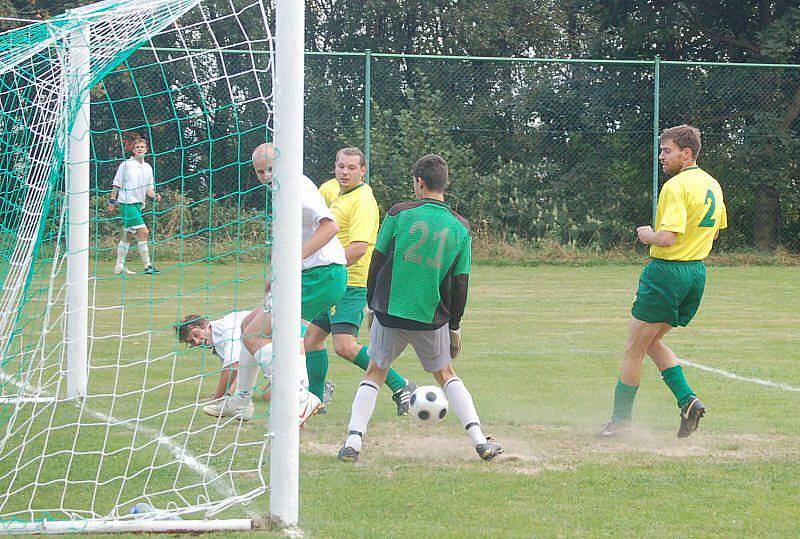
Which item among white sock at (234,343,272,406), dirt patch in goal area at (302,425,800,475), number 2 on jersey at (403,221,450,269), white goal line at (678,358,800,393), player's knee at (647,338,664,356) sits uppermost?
number 2 on jersey at (403,221,450,269)

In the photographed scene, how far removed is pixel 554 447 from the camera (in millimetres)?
5977

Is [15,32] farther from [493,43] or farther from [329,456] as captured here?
[493,43]

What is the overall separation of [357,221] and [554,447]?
6.98ft

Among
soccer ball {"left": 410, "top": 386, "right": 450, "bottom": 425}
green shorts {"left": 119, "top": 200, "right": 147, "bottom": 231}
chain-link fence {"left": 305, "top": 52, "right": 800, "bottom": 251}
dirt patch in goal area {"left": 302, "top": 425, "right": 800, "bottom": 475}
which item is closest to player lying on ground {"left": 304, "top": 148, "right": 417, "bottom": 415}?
dirt patch in goal area {"left": 302, "top": 425, "right": 800, "bottom": 475}

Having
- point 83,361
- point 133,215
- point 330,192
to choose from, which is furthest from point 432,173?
point 133,215

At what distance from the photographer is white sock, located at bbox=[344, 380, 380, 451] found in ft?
18.4

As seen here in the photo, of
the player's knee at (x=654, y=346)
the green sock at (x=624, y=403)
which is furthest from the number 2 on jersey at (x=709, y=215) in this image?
the green sock at (x=624, y=403)

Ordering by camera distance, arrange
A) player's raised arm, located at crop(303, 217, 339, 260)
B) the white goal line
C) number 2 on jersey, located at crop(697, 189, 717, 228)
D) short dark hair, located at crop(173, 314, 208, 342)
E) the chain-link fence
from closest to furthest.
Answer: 1. player's raised arm, located at crop(303, 217, 339, 260)
2. number 2 on jersey, located at crop(697, 189, 717, 228)
3. short dark hair, located at crop(173, 314, 208, 342)
4. the white goal line
5. the chain-link fence

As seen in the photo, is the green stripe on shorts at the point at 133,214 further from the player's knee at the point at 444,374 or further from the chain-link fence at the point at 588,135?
the player's knee at the point at 444,374

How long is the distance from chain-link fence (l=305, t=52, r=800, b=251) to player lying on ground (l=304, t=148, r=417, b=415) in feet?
34.8

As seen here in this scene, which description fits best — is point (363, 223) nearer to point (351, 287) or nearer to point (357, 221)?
point (357, 221)

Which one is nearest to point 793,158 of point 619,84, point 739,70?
point 739,70

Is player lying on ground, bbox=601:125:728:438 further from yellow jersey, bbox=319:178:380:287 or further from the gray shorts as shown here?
yellow jersey, bbox=319:178:380:287

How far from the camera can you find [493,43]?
2591 cm
